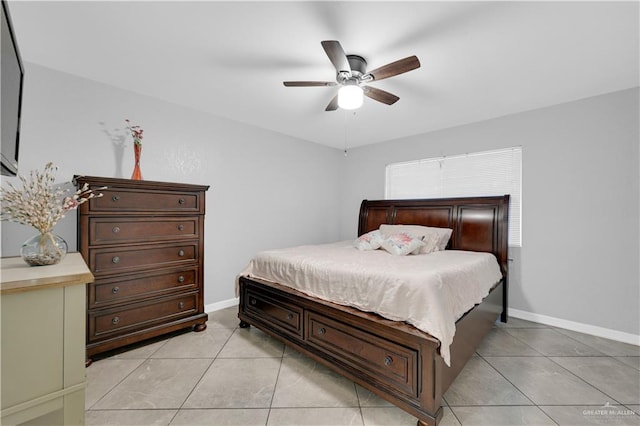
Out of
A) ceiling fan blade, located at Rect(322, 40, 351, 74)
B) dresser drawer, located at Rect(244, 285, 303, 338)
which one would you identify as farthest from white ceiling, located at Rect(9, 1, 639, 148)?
dresser drawer, located at Rect(244, 285, 303, 338)

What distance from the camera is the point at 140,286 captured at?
2.46m

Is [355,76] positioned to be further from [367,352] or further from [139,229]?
[139,229]

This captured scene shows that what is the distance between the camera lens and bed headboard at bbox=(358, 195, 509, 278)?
10.5ft

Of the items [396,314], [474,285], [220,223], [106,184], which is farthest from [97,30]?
[474,285]

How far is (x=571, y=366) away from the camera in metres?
2.21

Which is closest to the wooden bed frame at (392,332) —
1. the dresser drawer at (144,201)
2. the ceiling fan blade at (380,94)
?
the dresser drawer at (144,201)

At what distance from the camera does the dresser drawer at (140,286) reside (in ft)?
7.34

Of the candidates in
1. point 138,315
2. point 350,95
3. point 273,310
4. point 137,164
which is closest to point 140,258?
point 138,315

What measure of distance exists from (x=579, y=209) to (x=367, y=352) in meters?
2.85

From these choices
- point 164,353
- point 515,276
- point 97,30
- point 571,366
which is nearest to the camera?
point 97,30

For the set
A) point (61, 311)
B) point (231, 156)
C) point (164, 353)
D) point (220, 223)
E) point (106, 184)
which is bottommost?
point (164, 353)

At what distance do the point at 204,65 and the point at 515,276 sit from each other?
13.2ft

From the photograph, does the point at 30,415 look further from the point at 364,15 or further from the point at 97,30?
the point at 364,15

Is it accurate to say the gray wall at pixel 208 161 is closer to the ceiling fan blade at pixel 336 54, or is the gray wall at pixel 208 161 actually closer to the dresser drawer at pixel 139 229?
the dresser drawer at pixel 139 229
